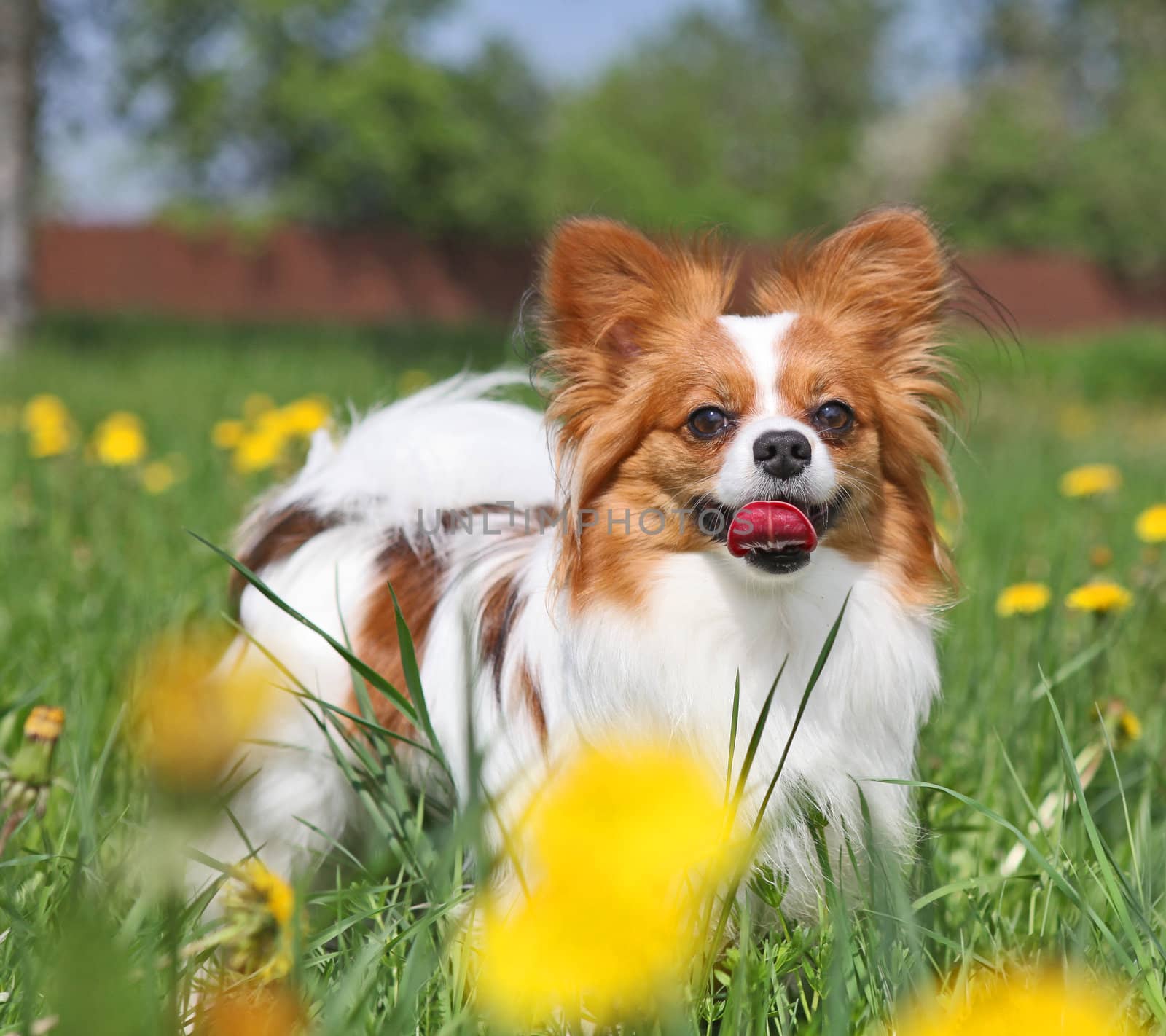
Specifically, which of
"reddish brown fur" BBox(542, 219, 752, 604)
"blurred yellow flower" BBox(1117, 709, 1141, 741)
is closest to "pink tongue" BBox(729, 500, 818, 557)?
"reddish brown fur" BBox(542, 219, 752, 604)

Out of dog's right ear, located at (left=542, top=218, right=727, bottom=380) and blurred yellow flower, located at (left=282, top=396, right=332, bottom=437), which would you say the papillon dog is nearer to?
dog's right ear, located at (left=542, top=218, right=727, bottom=380)

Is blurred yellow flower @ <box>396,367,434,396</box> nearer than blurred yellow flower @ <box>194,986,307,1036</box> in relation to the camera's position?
No

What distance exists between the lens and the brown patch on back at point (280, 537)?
2.59m

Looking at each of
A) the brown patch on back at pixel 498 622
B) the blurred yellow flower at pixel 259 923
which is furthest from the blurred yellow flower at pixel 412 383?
the blurred yellow flower at pixel 259 923

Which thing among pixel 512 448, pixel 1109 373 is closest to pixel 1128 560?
pixel 512 448

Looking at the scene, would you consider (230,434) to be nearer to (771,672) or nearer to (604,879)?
(771,672)

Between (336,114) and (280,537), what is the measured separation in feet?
61.3

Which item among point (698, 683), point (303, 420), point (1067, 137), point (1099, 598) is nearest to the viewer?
point (698, 683)

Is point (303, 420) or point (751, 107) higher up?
point (751, 107)

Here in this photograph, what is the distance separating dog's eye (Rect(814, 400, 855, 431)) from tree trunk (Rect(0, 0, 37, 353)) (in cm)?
976

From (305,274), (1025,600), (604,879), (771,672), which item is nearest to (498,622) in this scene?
(771,672)

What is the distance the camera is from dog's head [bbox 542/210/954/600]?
2027 millimetres

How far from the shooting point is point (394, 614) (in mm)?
2279

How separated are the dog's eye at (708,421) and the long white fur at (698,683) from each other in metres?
0.12
